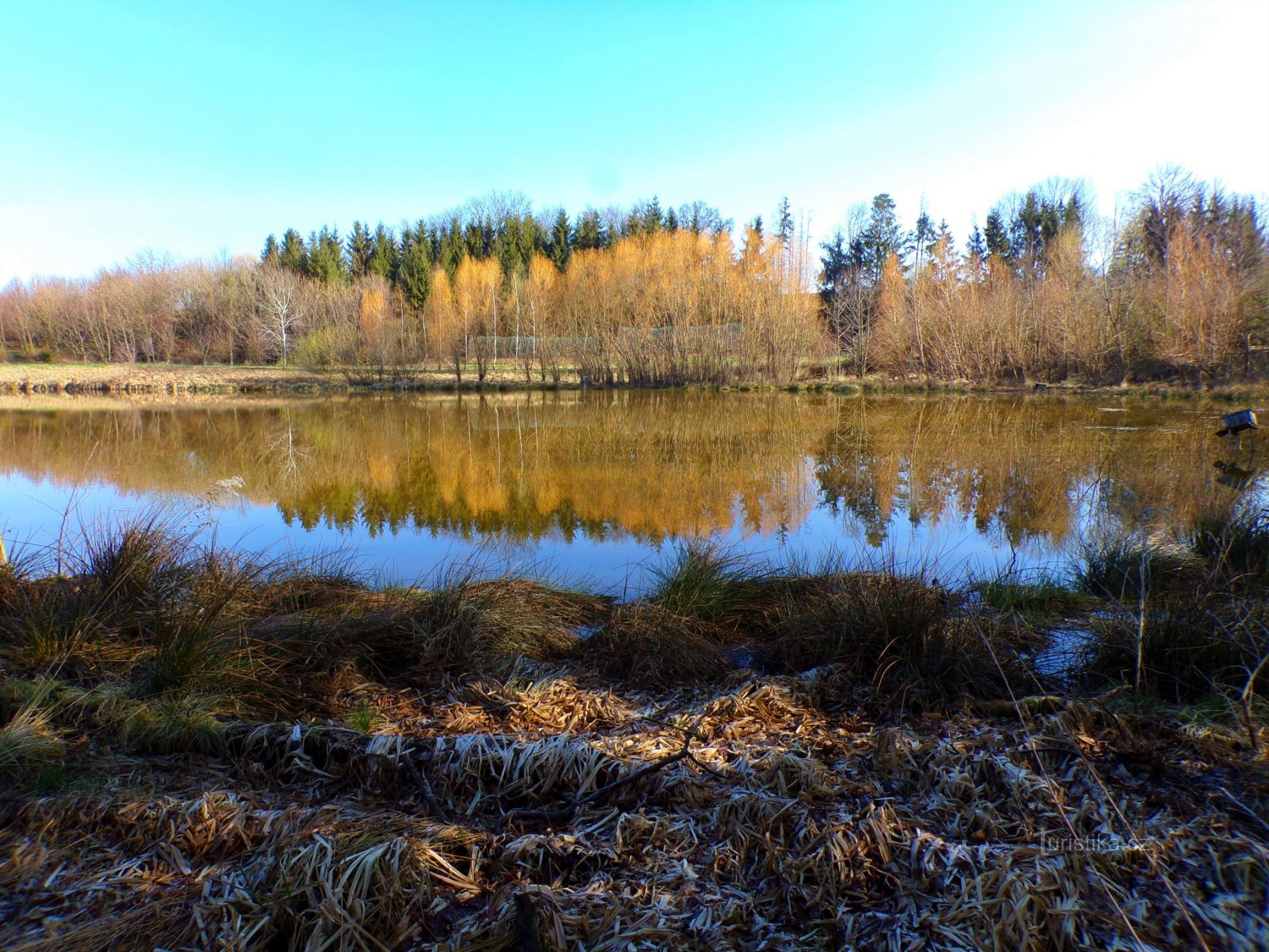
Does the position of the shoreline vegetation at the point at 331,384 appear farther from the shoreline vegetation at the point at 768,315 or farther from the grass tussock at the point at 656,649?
the grass tussock at the point at 656,649

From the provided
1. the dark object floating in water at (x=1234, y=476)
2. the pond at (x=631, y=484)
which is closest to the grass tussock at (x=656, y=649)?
the pond at (x=631, y=484)

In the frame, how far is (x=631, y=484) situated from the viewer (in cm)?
1185

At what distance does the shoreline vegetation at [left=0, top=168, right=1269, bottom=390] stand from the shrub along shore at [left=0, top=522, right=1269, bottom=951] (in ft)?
99.3

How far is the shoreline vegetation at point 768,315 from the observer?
30156 millimetres

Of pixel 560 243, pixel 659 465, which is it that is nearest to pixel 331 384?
pixel 560 243

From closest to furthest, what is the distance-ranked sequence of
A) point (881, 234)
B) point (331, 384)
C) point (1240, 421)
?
1. point (1240, 421)
2. point (331, 384)
3. point (881, 234)

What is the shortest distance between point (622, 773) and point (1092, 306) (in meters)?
36.4

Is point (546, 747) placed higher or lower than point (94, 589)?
lower

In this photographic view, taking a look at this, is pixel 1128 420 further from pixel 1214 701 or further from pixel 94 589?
pixel 94 589

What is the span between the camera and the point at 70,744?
2.64 m

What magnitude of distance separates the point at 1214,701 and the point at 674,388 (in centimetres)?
3619

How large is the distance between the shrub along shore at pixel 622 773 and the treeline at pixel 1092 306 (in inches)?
1133

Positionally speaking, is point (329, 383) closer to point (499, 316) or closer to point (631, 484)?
point (499, 316)

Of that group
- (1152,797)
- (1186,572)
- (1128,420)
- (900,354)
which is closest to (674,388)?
(900,354)
